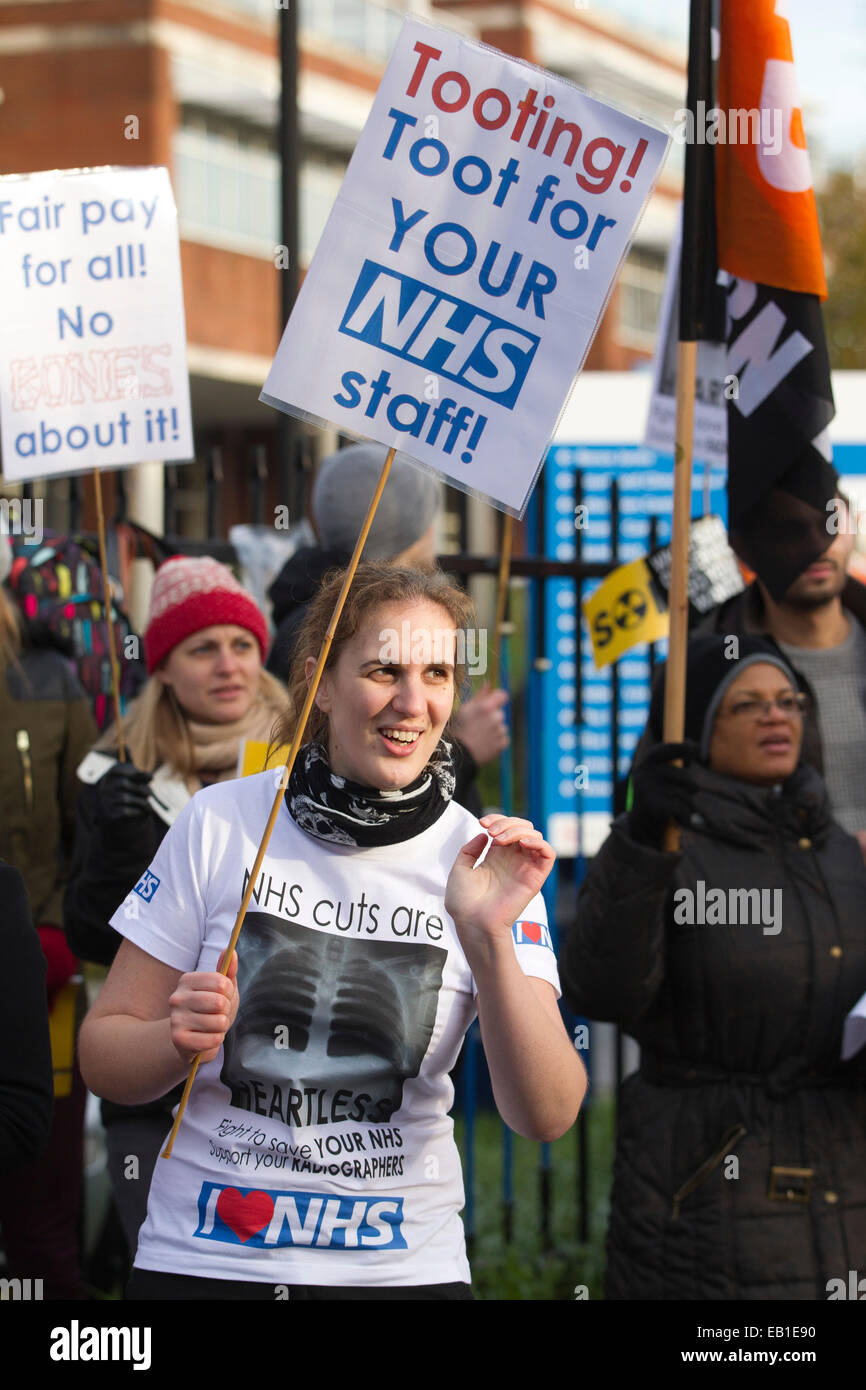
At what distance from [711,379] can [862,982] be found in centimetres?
220

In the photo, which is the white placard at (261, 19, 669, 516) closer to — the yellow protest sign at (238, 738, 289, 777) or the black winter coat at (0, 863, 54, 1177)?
the yellow protest sign at (238, 738, 289, 777)

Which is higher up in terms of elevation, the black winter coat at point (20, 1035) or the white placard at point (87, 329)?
the white placard at point (87, 329)

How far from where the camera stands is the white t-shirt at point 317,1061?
8.05ft

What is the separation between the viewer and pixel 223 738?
3.82 metres

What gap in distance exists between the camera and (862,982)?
3.50 meters

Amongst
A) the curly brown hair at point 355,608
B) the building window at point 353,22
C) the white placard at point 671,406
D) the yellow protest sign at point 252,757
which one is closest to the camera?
the curly brown hair at point 355,608

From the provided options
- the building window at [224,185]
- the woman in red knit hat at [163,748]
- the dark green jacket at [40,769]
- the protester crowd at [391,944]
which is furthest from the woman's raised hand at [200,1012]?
the building window at [224,185]

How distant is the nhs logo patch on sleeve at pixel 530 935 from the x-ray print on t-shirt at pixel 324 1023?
139 mm

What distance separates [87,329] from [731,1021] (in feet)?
7.70

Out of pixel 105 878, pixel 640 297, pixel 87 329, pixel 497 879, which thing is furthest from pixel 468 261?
pixel 640 297

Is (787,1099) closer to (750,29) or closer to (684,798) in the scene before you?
(684,798)

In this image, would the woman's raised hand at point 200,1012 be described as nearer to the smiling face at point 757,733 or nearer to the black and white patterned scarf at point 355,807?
the black and white patterned scarf at point 355,807

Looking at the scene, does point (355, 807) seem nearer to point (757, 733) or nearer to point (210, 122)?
point (757, 733)
